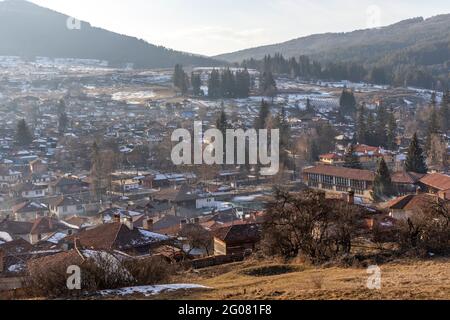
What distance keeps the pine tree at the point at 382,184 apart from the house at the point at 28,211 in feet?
76.2

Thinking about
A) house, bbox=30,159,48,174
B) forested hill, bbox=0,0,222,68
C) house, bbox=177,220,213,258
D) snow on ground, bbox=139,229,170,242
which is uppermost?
forested hill, bbox=0,0,222,68

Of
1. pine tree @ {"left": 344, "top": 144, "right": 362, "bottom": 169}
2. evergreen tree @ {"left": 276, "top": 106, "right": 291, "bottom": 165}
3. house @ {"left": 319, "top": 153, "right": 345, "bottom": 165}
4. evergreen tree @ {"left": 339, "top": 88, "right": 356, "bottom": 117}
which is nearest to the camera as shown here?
pine tree @ {"left": 344, "top": 144, "right": 362, "bottom": 169}

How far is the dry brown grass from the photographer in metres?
9.71

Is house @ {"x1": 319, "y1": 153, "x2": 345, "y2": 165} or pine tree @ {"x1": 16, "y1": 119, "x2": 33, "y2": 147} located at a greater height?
pine tree @ {"x1": 16, "y1": 119, "x2": 33, "y2": 147}

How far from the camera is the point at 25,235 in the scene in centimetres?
2802

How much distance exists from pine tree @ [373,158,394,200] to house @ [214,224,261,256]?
2120 centimetres

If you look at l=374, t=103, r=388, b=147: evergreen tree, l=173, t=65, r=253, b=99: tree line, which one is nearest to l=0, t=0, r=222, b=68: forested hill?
l=173, t=65, r=253, b=99: tree line

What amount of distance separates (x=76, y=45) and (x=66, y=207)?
150279mm

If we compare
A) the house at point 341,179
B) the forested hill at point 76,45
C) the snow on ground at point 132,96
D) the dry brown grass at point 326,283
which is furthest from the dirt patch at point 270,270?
the forested hill at point 76,45

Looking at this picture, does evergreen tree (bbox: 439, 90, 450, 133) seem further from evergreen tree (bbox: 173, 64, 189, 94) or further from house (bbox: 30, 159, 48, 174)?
house (bbox: 30, 159, 48, 174)

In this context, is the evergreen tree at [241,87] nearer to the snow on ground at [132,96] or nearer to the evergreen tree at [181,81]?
the evergreen tree at [181,81]

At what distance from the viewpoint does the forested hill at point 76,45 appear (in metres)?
168

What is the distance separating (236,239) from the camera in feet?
66.0
